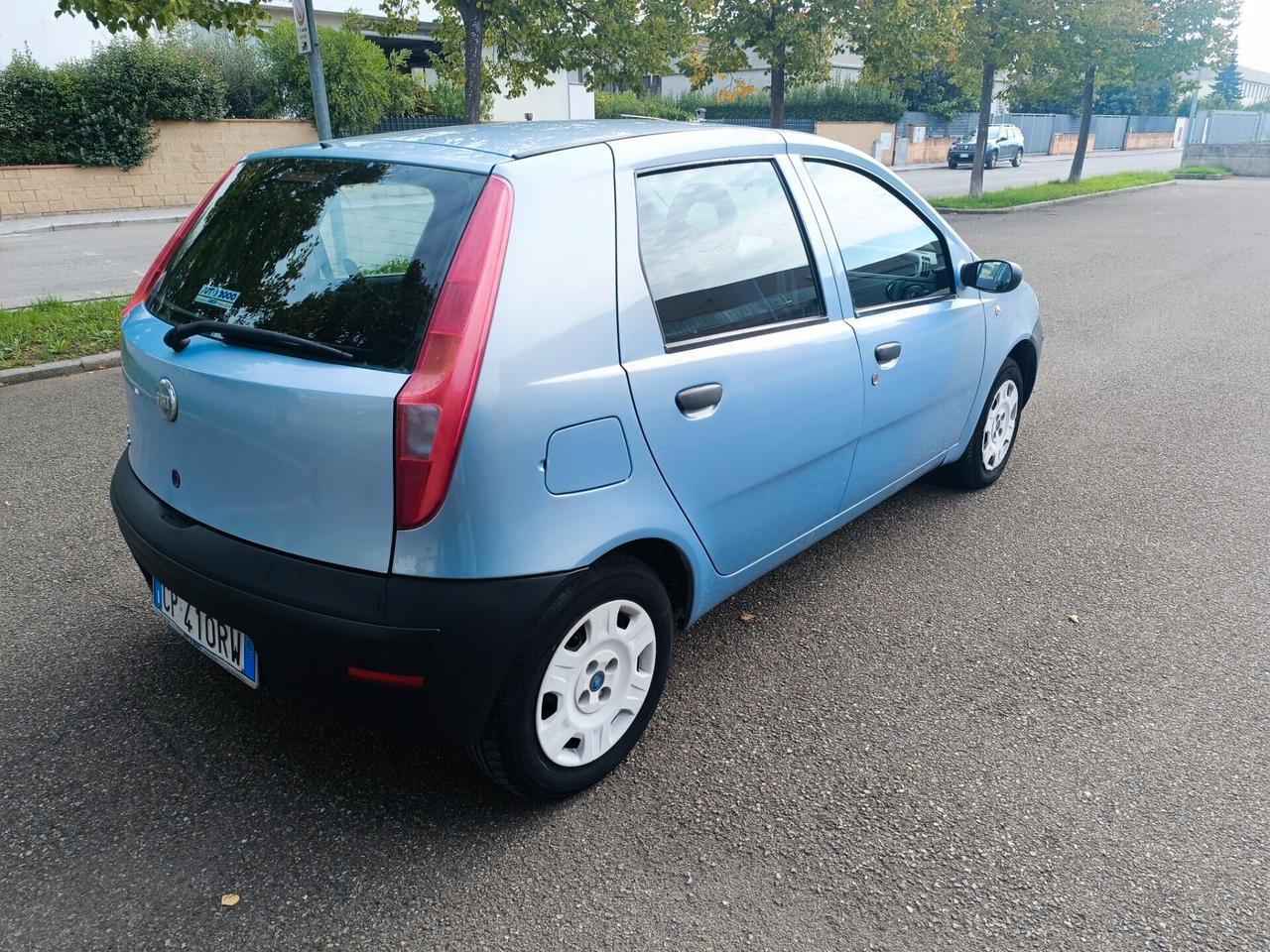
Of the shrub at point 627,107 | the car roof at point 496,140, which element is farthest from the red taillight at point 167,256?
the shrub at point 627,107

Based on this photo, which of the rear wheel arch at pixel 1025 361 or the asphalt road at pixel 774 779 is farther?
the rear wheel arch at pixel 1025 361

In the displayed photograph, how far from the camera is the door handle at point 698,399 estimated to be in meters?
2.61

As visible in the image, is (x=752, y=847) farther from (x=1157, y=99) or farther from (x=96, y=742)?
(x=1157, y=99)

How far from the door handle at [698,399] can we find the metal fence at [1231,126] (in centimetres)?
5654

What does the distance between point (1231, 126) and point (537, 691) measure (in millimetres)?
60054

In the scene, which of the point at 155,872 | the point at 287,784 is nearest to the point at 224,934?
the point at 155,872

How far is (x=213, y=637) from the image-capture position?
2.53m

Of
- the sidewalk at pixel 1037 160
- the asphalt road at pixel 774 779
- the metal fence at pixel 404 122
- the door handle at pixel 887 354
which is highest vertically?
the metal fence at pixel 404 122

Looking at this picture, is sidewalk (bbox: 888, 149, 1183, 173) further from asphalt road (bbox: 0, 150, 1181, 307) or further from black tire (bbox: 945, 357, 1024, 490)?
black tire (bbox: 945, 357, 1024, 490)

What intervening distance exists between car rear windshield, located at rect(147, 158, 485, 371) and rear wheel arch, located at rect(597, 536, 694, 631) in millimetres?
867

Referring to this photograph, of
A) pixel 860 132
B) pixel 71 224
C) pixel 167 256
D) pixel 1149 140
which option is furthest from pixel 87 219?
pixel 1149 140

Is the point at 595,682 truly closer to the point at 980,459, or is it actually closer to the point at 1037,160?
the point at 980,459

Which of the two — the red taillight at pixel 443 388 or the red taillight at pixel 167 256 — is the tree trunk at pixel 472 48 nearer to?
the red taillight at pixel 167 256

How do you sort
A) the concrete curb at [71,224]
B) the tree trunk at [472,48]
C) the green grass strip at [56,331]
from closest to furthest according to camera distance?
1. the green grass strip at [56,331]
2. the tree trunk at [472,48]
3. the concrete curb at [71,224]
